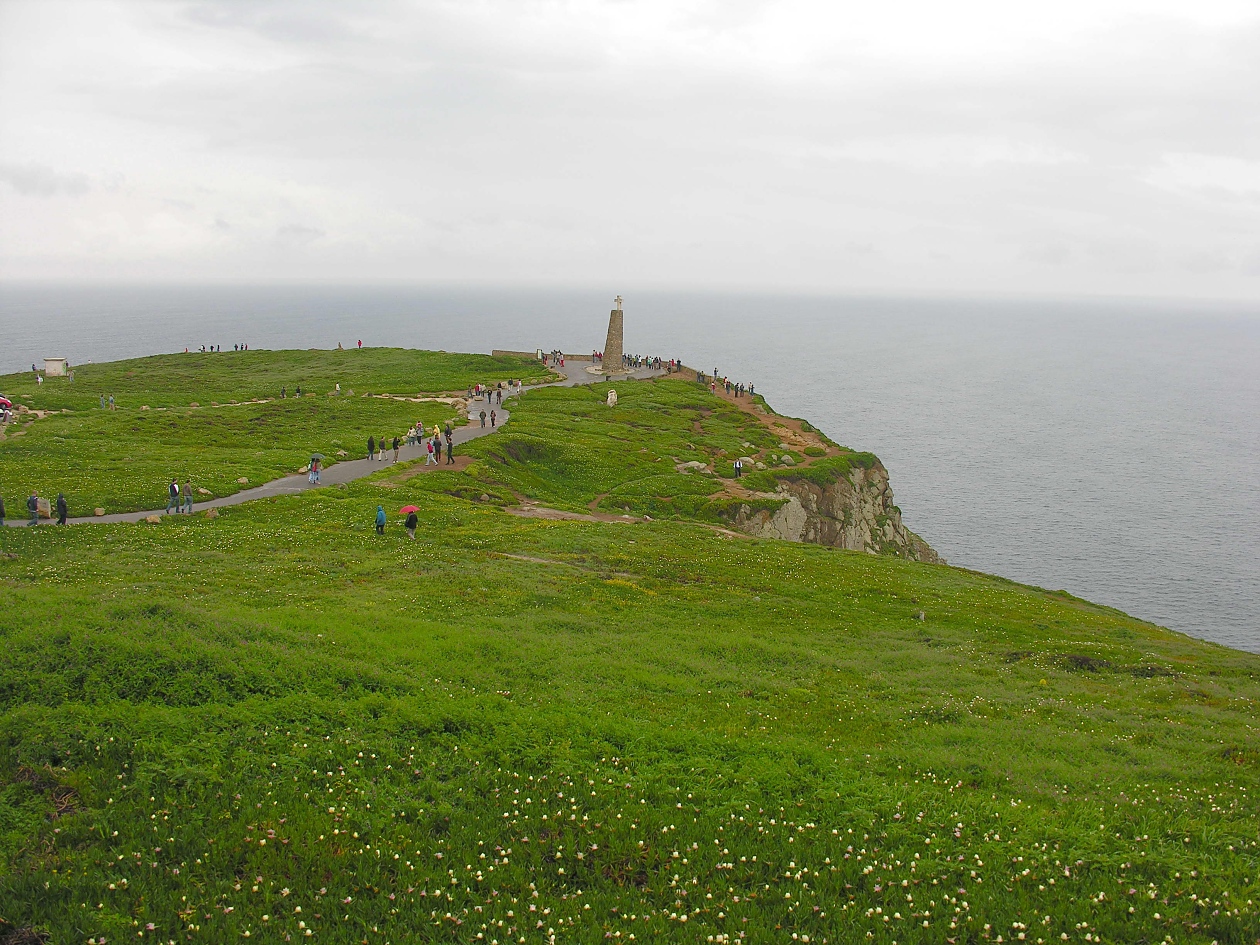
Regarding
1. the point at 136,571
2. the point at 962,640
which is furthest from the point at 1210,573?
the point at 136,571

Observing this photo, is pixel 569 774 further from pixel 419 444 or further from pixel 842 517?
pixel 842 517

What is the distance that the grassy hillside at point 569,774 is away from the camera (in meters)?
11.7

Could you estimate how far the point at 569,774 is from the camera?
1557cm

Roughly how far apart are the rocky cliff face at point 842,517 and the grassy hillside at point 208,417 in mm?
28553

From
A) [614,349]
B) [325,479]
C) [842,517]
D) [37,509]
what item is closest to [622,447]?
[842,517]

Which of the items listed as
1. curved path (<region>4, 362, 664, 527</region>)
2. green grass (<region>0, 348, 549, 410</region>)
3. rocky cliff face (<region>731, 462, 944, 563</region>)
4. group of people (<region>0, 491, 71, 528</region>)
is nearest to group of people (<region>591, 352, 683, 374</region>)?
green grass (<region>0, 348, 549, 410</region>)

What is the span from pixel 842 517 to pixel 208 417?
174 feet

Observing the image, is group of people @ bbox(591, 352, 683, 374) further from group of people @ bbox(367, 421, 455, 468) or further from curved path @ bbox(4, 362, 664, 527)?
group of people @ bbox(367, 421, 455, 468)

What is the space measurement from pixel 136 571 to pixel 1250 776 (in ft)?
104

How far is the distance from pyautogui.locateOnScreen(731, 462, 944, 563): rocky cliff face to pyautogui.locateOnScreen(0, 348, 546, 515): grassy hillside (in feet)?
93.7

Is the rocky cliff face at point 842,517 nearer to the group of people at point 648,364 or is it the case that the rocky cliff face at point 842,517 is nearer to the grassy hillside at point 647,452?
the grassy hillside at point 647,452

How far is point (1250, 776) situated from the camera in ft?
57.4

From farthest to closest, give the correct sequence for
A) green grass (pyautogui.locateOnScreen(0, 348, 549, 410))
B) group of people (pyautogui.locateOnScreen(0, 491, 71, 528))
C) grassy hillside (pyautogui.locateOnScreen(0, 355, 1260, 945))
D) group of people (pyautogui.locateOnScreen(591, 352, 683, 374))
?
group of people (pyautogui.locateOnScreen(591, 352, 683, 374)) → green grass (pyautogui.locateOnScreen(0, 348, 549, 410)) → group of people (pyautogui.locateOnScreen(0, 491, 71, 528)) → grassy hillside (pyautogui.locateOnScreen(0, 355, 1260, 945))

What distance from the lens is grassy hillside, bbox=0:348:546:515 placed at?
43531 millimetres
